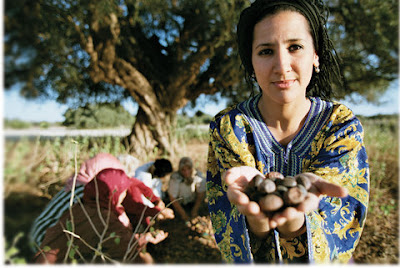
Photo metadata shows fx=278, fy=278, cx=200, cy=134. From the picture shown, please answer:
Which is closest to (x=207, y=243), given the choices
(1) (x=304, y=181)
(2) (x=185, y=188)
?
(2) (x=185, y=188)

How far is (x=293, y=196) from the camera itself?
859 mm

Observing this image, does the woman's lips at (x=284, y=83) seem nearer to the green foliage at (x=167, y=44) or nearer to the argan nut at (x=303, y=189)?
the argan nut at (x=303, y=189)

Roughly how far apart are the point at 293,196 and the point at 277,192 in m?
A: 0.05

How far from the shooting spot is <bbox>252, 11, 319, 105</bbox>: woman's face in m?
1.09

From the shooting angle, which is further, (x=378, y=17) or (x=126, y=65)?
(x=126, y=65)

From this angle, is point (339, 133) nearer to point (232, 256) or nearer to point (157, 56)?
point (232, 256)

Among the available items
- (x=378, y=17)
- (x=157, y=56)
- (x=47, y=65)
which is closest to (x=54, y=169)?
(x=47, y=65)

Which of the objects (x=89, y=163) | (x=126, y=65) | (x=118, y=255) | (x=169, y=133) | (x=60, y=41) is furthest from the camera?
(x=169, y=133)

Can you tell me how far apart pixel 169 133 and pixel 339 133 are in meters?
4.90

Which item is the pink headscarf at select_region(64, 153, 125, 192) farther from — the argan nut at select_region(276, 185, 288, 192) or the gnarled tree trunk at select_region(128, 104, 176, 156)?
the gnarled tree trunk at select_region(128, 104, 176, 156)

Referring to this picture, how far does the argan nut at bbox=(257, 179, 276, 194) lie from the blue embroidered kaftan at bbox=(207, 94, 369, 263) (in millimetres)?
197

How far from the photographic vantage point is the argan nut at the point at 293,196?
86 centimetres

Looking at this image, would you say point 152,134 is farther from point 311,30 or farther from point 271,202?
point 271,202

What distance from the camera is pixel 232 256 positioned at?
118 cm
